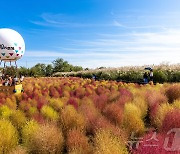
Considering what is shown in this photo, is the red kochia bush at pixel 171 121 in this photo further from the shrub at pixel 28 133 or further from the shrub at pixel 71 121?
the shrub at pixel 28 133

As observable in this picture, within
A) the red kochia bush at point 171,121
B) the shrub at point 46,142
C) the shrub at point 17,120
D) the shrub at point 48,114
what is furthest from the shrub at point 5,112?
the red kochia bush at point 171,121

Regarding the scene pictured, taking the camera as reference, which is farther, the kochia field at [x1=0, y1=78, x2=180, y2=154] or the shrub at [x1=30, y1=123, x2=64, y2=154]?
the shrub at [x1=30, y1=123, x2=64, y2=154]

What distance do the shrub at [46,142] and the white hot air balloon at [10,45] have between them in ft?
37.6

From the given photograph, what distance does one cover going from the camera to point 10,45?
52.9ft

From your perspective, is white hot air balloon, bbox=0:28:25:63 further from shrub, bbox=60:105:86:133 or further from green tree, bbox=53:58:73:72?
green tree, bbox=53:58:73:72

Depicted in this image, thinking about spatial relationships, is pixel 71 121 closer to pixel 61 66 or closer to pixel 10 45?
pixel 10 45

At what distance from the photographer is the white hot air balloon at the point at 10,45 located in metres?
16.0

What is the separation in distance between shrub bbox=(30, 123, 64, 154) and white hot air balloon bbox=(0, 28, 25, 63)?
1145 centimetres

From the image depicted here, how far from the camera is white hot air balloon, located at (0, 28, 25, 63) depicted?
16.0 meters

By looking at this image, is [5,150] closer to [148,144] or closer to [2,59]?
[148,144]

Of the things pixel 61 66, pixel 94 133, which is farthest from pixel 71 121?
pixel 61 66

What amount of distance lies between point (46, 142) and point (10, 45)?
11.9 m

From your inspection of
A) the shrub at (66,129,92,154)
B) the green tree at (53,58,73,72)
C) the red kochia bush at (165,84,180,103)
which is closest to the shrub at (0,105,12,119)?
the shrub at (66,129,92,154)

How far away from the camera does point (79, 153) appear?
477 centimetres
